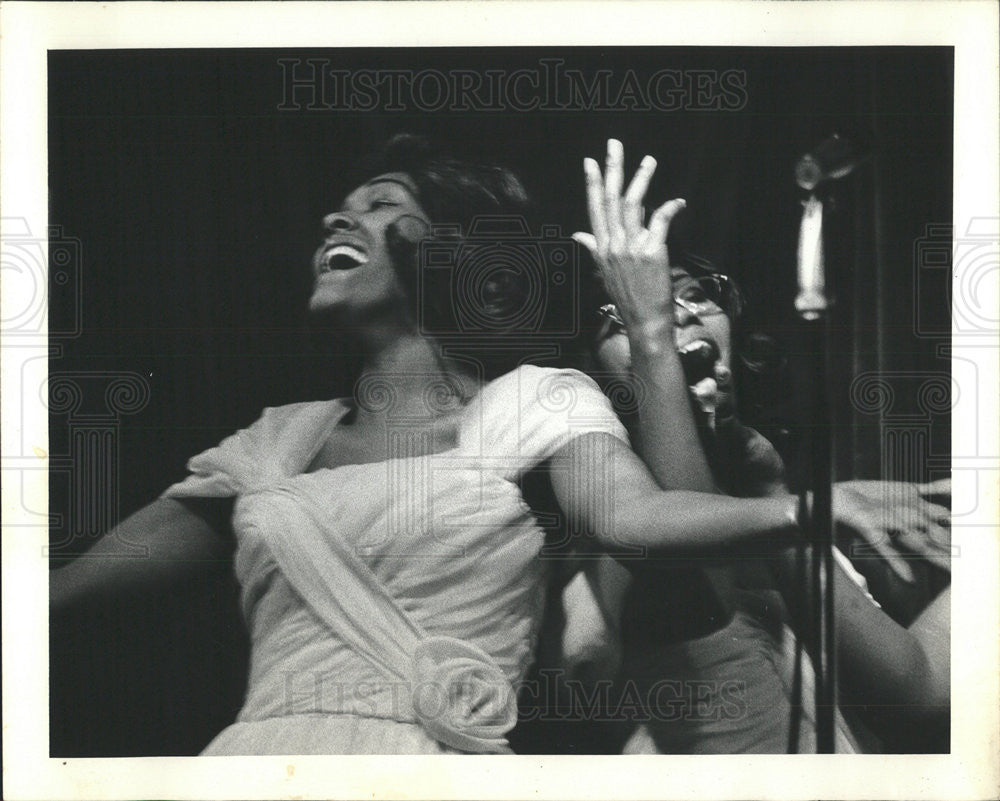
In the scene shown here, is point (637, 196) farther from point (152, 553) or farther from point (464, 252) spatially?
point (152, 553)

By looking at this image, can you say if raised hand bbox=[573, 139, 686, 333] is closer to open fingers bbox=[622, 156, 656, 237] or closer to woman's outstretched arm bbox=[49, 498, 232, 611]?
open fingers bbox=[622, 156, 656, 237]

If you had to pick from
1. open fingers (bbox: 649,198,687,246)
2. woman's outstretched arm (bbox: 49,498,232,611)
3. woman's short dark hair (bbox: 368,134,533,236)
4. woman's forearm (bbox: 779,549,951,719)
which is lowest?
woman's forearm (bbox: 779,549,951,719)

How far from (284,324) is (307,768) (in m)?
1.15

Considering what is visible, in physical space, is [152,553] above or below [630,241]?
below

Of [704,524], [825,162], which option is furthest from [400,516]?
[825,162]

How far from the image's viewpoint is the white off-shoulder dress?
265 centimetres

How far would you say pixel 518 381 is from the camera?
2689 mm

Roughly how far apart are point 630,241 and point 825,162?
0.54 meters

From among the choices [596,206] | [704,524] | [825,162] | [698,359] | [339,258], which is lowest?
[704,524]

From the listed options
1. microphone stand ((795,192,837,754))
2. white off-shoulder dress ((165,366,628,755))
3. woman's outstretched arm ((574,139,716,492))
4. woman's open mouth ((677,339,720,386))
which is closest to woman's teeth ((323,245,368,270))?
white off-shoulder dress ((165,366,628,755))

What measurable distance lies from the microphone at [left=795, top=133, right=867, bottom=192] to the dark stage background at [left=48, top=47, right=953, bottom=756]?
26 millimetres

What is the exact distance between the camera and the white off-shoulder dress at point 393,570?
265 centimetres

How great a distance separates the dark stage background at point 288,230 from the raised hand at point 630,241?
40 mm

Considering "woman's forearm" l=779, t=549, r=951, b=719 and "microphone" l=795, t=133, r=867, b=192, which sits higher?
"microphone" l=795, t=133, r=867, b=192
